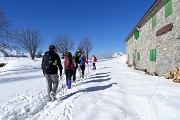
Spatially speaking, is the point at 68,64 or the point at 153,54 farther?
the point at 153,54

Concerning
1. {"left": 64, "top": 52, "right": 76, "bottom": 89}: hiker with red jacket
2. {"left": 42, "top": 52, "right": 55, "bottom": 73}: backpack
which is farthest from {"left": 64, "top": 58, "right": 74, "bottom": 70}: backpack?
{"left": 42, "top": 52, "right": 55, "bottom": 73}: backpack

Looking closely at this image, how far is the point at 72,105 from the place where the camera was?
520cm

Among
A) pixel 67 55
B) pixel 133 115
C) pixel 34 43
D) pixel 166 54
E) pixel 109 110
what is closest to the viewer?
pixel 133 115

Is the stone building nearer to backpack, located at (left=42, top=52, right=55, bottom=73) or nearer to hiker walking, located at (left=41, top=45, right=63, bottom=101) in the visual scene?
hiker walking, located at (left=41, top=45, right=63, bottom=101)

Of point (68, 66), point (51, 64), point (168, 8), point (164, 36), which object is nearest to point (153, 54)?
point (164, 36)

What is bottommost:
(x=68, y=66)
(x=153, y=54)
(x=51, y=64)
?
(x=68, y=66)

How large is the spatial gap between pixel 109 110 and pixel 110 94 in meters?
1.53

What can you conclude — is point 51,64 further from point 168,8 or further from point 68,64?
point 168,8

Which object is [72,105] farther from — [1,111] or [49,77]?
[1,111]

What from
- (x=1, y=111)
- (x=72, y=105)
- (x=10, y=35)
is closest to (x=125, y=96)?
(x=72, y=105)

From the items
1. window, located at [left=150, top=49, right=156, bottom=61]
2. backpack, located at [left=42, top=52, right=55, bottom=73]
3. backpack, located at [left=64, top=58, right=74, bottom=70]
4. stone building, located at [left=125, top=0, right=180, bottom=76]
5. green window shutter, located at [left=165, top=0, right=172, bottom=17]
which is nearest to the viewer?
backpack, located at [left=42, top=52, right=55, bottom=73]

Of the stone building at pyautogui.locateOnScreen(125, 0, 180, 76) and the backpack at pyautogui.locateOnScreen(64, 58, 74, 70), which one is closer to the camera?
the backpack at pyautogui.locateOnScreen(64, 58, 74, 70)

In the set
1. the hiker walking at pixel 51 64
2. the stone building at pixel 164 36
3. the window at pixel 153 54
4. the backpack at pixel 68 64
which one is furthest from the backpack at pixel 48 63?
the window at pixel 153 54

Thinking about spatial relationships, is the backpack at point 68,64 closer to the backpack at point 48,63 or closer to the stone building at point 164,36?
the backpack at point 48,63
